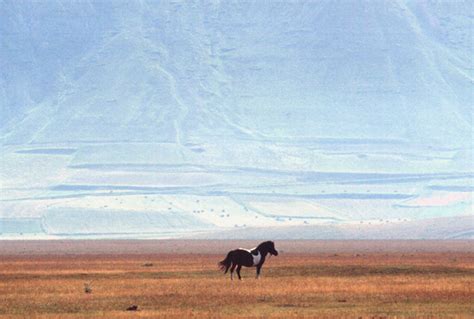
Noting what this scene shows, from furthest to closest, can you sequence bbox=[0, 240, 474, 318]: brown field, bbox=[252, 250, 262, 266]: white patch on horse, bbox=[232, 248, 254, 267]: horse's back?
bbox=[252, 250, 262, 266]: white patch on horse, bbox=[232, 248, 254, 267]: horse's back, bbox=[0, 240, 474, 318]: brown field

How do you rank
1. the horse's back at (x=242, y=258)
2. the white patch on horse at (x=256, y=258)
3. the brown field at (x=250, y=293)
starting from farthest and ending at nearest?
the white patch on horse at (x=256, y=258) < the horse's back at (x=242, y=258) < the brown field at (x=250, y=293)

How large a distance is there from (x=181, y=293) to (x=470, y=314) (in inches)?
422

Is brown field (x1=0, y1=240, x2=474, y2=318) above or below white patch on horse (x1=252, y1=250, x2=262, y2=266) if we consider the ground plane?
below

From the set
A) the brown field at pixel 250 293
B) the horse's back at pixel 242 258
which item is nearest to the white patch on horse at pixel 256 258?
the horse's back at pixel 242 258

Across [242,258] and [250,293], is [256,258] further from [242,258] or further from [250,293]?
[250,293]

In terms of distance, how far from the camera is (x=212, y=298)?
47.0 meters

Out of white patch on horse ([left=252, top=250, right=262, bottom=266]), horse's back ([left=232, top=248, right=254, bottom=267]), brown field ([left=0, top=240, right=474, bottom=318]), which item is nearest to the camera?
brown field ([left=0, top=240, right=474, bottom=318])

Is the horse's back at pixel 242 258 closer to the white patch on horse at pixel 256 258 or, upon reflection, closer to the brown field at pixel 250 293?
the white patch on horse at pixel 256 258

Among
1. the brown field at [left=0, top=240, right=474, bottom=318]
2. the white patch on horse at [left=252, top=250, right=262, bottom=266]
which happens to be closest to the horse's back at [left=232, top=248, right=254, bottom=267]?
the white patch on horse at [left=252, top=250, right=262, bottom=266]

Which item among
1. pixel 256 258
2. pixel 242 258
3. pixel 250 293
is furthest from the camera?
pixel 256 258

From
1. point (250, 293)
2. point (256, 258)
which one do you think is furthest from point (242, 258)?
point (250, 293)

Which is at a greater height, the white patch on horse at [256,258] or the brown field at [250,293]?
the white patch on horse at [256,258]

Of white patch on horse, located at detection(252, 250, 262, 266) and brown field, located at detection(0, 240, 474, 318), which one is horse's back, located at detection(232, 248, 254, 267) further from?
brown field, located at detection(0, 240, 474, 318)

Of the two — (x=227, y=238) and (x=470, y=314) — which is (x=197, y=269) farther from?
(x=227, y=238)
